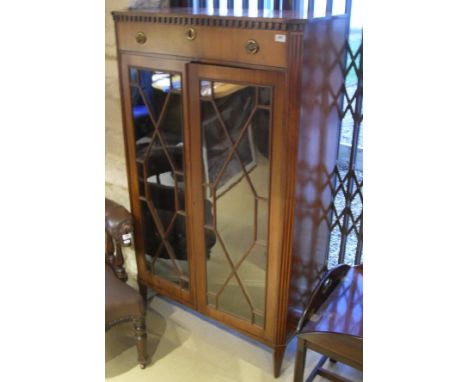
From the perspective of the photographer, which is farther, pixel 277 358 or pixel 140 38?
pixel 277 358

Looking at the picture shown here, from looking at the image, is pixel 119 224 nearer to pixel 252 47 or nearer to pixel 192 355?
pixel 192 355

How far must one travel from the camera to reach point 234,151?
5.26ft

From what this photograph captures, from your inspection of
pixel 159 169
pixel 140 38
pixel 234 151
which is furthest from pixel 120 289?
pixel 140 38

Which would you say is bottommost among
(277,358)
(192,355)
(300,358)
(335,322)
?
(192,355)

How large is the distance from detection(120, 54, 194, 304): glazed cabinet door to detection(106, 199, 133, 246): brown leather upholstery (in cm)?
7

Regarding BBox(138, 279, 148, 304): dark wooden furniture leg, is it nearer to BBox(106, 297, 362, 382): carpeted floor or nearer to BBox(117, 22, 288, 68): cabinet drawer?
BBox(106, 297, 362, 382): carpeted floor

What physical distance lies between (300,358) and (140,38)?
133cm

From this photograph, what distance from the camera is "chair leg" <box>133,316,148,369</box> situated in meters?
1.90

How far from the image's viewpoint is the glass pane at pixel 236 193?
1530 mm

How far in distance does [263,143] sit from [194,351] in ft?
3.62

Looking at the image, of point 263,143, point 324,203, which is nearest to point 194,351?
point 324,203

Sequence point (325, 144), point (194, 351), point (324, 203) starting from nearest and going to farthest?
1. point (325, 144)
2. point (324, 203)
3. point (194, 351)
